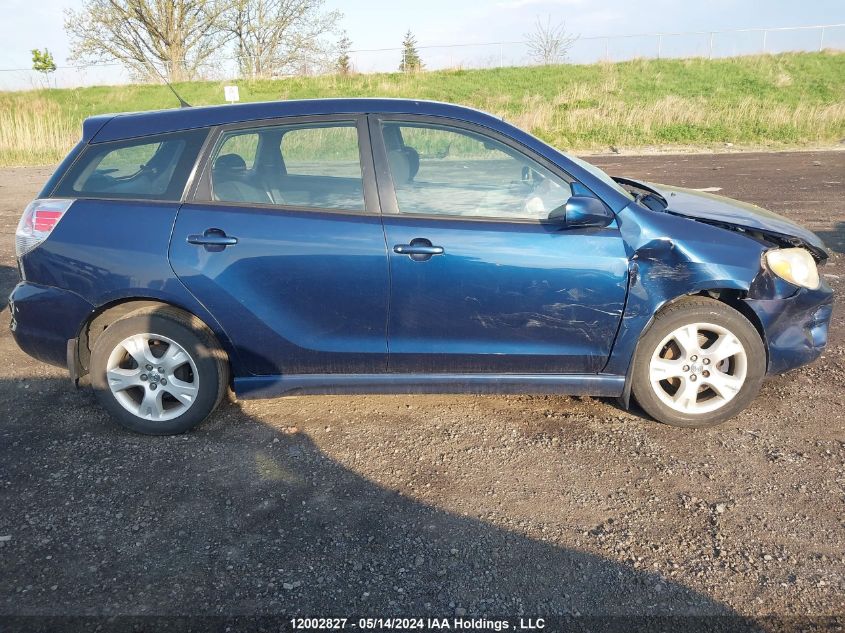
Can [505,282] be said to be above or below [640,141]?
below

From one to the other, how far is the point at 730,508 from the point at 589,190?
168 cm

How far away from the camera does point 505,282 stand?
3.28 metres

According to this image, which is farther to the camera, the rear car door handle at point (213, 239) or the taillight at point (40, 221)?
the taillight at point (40, 221)

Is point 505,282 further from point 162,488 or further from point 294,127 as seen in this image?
point 162,488

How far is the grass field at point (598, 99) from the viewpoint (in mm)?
20297

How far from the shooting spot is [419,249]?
325cm

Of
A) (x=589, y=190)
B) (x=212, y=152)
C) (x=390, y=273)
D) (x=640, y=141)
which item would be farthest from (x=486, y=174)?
(x=640, y=141)

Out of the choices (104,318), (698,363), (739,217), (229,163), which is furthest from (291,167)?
(739,217)

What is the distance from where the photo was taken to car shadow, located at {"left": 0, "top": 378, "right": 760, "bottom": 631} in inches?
90.8

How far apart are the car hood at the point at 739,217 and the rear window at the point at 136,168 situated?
2715 millimetres

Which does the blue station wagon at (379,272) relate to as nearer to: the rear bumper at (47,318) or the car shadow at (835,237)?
the rear bumper at (47,318)

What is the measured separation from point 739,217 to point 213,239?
9.69 ft

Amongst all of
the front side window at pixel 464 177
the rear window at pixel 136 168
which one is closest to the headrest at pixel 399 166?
the front side window at pixel 464 177

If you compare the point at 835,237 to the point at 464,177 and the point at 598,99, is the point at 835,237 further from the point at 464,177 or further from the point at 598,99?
the point at 598,99
